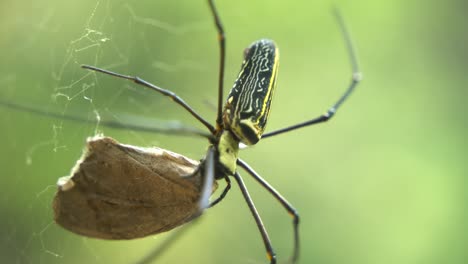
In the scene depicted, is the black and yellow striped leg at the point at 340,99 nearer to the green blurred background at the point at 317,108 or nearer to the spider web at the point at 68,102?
the spider web at the point at 68,102

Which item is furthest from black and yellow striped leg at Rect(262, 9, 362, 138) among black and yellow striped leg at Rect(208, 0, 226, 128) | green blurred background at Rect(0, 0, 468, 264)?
green blurred background at Rect(0, 0, 468, 264)

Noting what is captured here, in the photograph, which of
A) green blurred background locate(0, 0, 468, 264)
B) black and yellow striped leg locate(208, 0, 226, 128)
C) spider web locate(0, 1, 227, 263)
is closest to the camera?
black and yellow striped leg locate(208, 0, 226, 128)

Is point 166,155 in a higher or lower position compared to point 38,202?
higher

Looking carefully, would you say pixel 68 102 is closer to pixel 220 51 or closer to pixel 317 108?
pixel 220 51

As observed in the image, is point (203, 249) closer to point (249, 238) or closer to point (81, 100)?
point (249, 238)

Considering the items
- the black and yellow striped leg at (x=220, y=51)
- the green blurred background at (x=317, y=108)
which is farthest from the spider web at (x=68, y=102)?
the black and yellow striped leg at (x=220, y=51)

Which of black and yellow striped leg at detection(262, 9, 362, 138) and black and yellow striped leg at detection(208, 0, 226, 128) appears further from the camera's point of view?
black and yellow striped leg at detection(262, 9, 362, 138)

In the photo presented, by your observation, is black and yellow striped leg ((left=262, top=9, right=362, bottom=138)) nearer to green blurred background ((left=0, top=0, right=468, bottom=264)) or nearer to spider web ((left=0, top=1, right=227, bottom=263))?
spider web ((left=0, top=1, right=227, bottom=263))

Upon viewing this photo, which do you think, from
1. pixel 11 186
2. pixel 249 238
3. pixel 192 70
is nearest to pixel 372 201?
pixel 249 238

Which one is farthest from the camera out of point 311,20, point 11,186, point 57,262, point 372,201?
point 311,20
